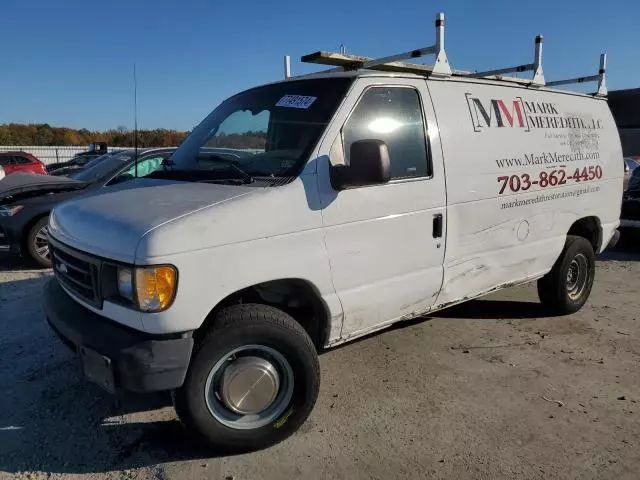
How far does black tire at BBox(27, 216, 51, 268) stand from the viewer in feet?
23.3

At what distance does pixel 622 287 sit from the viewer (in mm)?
6742

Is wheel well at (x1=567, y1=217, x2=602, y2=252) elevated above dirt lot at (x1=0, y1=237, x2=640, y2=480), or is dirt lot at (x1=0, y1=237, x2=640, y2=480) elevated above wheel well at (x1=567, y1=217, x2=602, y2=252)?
wheel well at (x1=567, y1=217, x2=602, y2=252)

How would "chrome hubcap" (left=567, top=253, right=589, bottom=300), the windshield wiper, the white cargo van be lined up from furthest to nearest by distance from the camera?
"chrome hubcap" (left=567, top=253, right=589, bottom=300)
the windshield wiper
the white cargo van

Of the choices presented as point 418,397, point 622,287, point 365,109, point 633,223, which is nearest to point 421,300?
point 418,397

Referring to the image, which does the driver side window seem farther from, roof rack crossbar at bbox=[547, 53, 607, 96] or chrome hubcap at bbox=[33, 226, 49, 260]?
roof rack crossbar at bbox=[547, 53, 607, 96]

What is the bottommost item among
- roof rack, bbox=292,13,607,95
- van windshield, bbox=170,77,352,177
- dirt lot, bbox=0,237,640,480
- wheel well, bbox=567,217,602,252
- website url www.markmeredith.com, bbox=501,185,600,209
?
dirt lot, bbox=0,237,640,480

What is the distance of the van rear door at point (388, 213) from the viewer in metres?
3.28

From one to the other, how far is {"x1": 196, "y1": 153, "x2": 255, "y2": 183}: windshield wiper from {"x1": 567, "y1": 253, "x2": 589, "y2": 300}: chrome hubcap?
370 cm

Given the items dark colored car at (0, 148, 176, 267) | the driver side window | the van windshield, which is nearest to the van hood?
the van windshield

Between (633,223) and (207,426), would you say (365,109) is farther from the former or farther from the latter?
(633,223)

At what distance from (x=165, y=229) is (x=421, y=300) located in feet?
6.58

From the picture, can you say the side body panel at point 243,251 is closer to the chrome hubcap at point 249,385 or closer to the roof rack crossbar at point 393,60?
the chrome hubcap at point 249,385

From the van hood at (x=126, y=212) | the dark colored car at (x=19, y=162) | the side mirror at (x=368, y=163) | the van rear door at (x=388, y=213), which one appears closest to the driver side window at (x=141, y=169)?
the van hood at (x=126, y=212)

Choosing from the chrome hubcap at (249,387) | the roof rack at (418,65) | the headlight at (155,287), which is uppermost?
the roof rack at (418,65)
